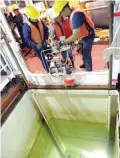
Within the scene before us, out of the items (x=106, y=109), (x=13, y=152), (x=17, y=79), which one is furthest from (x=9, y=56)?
(x=106, y=109)

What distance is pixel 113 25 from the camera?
1276 mm

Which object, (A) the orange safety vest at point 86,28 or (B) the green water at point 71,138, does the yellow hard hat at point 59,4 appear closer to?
(A) the orange safety vest at point 86,28

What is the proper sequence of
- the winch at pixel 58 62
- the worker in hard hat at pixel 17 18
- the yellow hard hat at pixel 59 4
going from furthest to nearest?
the worker in hard hat at pixel 17 18, the winch at pixel 58 62, the yellow hard hat at pixel 59 4

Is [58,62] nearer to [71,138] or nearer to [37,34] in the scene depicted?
[37,34]

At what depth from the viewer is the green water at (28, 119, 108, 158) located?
2506 millimetres

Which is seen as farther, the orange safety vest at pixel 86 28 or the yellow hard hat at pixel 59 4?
the orange safety vest at pixel 86 28

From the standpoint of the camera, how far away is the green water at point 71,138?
2.51m

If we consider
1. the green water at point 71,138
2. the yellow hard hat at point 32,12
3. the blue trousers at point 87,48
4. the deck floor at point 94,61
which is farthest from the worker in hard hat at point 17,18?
the green water at point 71,138

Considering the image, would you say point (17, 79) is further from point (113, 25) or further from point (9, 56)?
point (113, 25)

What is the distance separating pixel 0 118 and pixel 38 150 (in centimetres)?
96

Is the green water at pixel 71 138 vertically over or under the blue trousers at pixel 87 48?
under

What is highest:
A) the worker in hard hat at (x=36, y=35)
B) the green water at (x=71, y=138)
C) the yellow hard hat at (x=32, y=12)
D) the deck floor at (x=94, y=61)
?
the yellow hard hat at (x=32, y=12)

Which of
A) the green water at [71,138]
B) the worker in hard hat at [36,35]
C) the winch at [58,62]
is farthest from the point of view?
the green water at [71,138]

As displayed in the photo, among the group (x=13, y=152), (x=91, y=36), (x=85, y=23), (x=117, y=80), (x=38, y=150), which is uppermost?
(x=85, y=23)
